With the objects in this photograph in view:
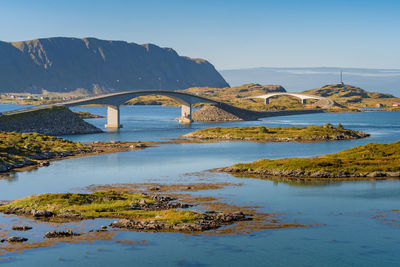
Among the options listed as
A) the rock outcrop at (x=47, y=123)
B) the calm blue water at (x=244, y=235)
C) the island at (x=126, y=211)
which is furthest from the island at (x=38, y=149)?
the island at (x=126, y=211)

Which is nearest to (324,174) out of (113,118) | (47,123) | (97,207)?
(97,207)

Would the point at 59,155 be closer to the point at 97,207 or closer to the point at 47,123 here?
the point at 97,207

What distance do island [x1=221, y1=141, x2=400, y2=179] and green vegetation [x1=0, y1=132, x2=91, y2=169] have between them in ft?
98.7

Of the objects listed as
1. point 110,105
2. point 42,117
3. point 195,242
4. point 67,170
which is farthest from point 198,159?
point 110,105

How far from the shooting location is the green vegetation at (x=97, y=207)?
147 ft

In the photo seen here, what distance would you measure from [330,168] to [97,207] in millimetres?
32909

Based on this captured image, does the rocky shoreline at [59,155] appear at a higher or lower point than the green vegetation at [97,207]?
higher

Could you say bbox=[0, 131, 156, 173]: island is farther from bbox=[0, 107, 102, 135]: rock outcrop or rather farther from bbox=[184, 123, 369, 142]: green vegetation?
bbox=[184, 123, 369, 142]: green vegetation

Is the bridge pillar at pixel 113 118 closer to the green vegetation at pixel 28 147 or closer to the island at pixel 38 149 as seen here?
the island at pixel 38 149

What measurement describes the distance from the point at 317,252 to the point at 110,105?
13860 cm

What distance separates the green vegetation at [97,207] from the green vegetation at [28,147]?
27.9 meters

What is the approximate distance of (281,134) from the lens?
129m

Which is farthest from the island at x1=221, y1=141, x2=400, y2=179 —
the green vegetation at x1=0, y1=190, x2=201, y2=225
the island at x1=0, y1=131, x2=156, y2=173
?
the island at x1=0, y1=131, x2=156, y2=173

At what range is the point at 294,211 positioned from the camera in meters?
48.9
